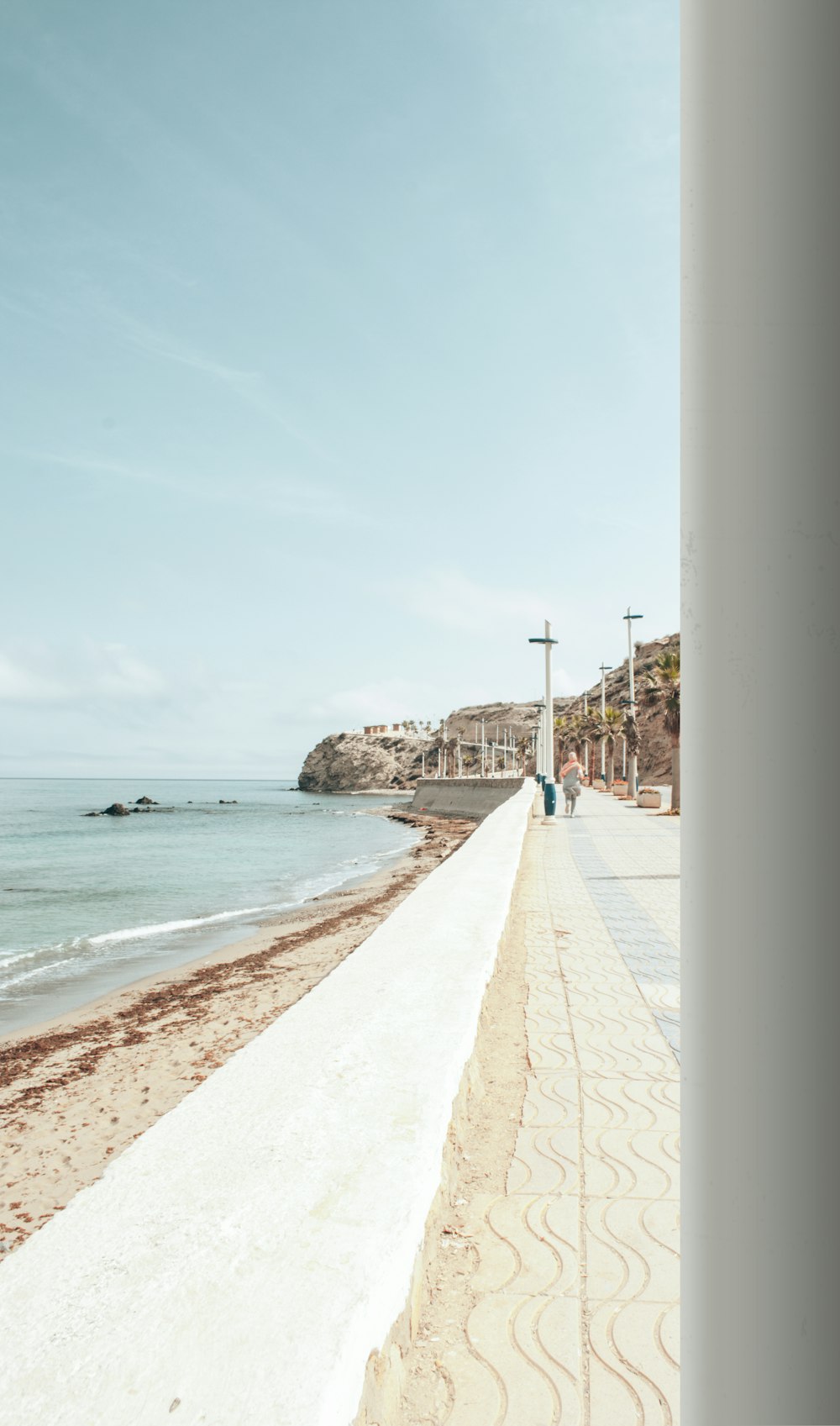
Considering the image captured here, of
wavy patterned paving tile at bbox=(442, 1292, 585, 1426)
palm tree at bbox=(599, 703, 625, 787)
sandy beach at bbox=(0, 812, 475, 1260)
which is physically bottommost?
sandy beach at bbox=(0, 812, 475, 1260)

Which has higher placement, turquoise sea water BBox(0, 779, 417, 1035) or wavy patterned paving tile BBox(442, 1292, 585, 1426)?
wavy patterned paving tile BBox(442, 1292, 585, 1426)

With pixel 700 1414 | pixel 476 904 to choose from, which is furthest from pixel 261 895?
pixel 700 1414

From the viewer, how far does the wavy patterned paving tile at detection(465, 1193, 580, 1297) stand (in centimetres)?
287

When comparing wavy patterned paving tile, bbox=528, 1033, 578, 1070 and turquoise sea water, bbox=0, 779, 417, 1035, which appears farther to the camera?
turquoise sea water, bbox=0, 779, 417, 1035

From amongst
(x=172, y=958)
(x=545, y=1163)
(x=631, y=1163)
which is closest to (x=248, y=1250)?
(x=545, y=1163)

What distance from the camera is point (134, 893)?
26281mm

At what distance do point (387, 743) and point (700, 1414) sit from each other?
172099 mm

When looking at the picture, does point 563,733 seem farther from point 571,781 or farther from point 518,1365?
point 518,1365

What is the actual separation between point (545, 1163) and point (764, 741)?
3.38 m

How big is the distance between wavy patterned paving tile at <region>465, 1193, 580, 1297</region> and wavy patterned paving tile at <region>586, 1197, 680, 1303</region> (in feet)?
0.22

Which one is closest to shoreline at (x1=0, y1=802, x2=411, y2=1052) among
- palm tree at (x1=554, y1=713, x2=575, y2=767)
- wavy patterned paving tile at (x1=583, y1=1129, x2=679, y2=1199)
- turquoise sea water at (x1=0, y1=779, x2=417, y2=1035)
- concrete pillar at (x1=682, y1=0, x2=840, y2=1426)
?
turquoise sea water at (x1=0, y1=779, x2=417, y2=1035)

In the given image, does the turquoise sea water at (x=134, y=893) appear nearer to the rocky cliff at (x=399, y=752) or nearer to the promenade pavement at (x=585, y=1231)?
the promenade pavement at (x=585, y=1231)

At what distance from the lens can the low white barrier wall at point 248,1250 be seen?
1.92 metres

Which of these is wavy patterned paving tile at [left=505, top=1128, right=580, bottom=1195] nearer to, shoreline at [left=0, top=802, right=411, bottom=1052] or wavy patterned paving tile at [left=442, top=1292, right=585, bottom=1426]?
wavy patterned paving tile at [left=442, top=1292, right=585, bottom=1426]
